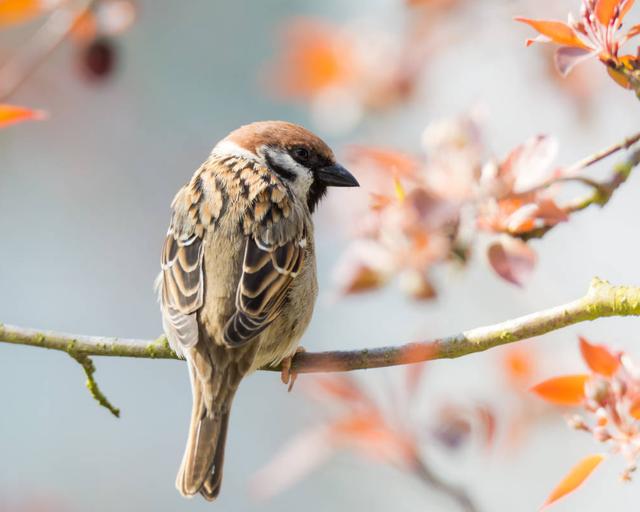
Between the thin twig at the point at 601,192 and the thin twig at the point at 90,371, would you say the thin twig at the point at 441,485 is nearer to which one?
the thin twig at the point at 601,192

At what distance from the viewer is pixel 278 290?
2.97m

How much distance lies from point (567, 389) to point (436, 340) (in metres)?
0.46

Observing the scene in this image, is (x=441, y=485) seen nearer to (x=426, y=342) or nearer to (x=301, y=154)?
(x=426, y=342)

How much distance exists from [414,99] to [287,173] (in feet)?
1.89

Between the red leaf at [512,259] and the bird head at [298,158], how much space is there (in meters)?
1.36

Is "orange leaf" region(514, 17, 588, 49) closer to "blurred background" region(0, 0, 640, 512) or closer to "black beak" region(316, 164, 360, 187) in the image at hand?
"black beak" region(316, 164, 360, 187)

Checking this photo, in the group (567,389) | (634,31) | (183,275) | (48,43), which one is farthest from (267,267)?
(634,31)

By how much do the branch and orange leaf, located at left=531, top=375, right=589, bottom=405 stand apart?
8.9 inches

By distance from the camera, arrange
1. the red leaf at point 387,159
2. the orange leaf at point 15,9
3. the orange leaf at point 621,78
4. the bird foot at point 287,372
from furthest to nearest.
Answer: the bird foot at point 287,372, the orange leaf at point 15,9, the red leaf at point 387,159, the orange leaf at point 621,78

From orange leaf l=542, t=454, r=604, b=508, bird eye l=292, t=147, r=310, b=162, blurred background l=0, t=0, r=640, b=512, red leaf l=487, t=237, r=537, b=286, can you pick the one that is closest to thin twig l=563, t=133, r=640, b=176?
red leaf l=487, t=237, r=537, b=286

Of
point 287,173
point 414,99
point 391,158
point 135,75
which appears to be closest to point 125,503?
point 135,75

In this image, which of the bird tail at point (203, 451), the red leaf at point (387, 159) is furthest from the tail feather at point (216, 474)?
the red leaf at point (387, 159)

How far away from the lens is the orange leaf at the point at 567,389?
1.89 meters

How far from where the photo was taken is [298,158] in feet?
11.6
